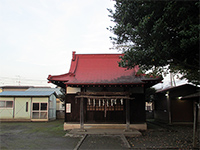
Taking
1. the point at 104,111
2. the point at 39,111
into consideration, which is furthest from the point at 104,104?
the point at 39,111

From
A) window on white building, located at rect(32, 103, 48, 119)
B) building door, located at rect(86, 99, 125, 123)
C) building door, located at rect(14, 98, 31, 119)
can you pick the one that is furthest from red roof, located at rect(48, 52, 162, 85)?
building door, located at rect(14, 98, 31, 119)

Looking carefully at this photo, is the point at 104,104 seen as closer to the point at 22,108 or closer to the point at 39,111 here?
the point at 39,111

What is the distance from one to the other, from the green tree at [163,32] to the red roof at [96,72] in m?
3.54

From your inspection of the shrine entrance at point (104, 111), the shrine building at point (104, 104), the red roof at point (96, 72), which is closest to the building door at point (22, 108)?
the red roof at point (96, 72)

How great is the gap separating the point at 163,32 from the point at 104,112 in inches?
288

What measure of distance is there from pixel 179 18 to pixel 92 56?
9499mm

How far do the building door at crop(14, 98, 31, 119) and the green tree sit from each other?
50.0ft

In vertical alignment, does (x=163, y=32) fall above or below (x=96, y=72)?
above

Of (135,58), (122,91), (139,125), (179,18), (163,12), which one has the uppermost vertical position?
(163,12)

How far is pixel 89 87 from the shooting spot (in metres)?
12.5

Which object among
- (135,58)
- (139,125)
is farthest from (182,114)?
(135,58)

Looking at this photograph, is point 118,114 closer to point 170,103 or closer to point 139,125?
point 139,125

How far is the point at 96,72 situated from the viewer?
44.4 ft

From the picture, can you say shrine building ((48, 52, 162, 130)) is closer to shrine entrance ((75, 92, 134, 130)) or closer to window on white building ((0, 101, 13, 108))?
shrine entrance ((75, 92, 134, 130))
